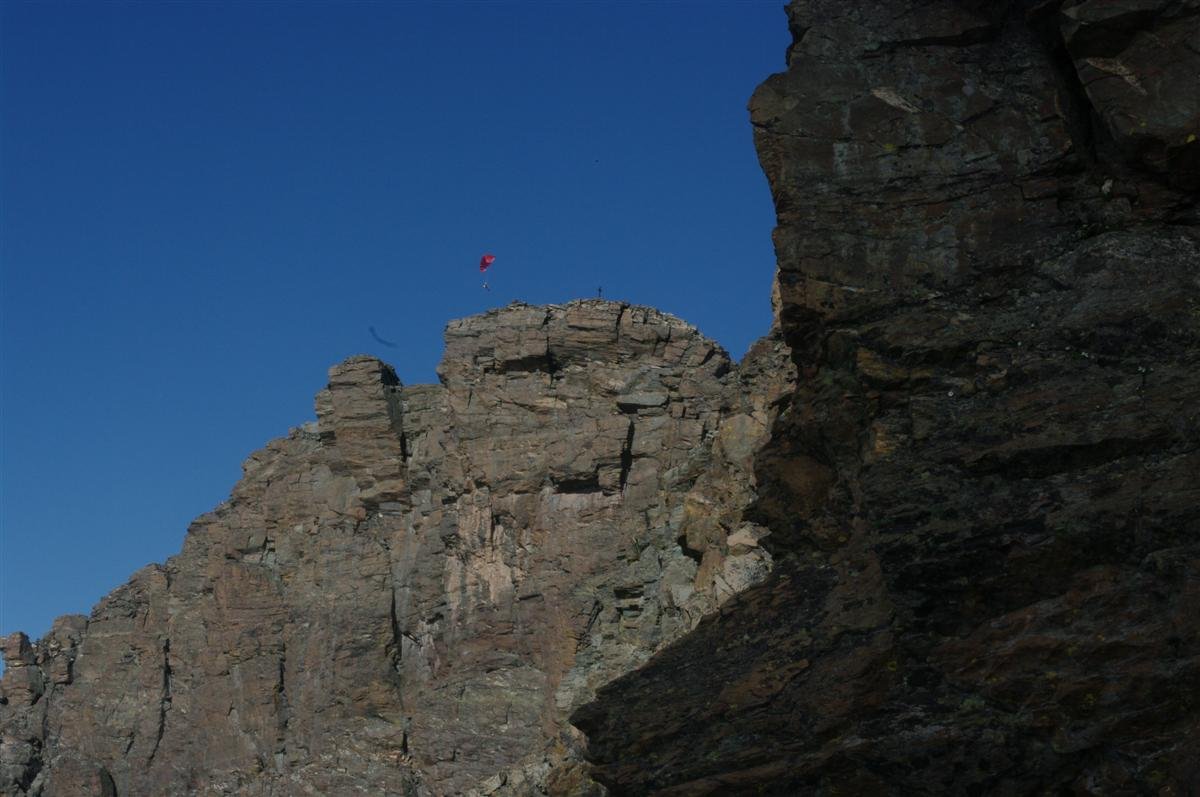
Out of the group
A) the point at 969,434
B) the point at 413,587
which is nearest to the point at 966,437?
the point at 969,434

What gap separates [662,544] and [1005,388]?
2246 inches

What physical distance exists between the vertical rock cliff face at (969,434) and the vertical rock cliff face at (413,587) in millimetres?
47616

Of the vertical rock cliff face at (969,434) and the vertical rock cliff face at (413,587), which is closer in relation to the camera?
the vertical rock cliff face at (969,434)

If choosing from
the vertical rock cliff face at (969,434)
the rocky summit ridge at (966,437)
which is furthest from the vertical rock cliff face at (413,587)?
the vertical rock cliff face at (969,434)

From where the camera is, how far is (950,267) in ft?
58.7

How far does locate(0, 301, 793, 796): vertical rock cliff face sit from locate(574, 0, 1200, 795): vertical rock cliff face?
47616mm

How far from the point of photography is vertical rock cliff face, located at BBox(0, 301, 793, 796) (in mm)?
80688

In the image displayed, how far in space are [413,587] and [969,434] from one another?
245ft

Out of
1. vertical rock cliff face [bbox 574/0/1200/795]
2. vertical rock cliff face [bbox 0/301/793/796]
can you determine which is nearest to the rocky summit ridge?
vertical rock cliff face [bbox 574/0/1200/795]

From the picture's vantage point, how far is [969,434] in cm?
1617

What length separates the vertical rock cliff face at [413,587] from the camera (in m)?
80.7

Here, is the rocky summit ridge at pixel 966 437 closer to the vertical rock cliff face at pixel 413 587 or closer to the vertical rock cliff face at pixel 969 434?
the vertical rock cliff face at pixel 969 434

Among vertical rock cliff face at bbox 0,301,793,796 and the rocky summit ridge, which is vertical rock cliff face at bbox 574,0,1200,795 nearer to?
the rocky summit ridge

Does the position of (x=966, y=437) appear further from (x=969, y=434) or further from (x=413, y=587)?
(x=413, y=587)
